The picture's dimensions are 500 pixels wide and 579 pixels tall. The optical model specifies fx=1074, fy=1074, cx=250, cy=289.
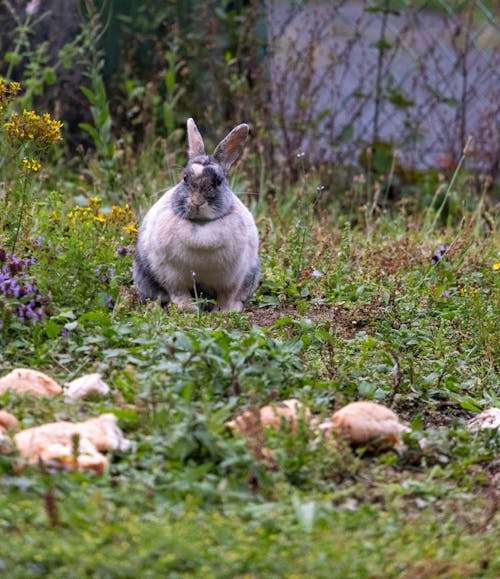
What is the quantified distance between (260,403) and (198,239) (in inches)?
53.0

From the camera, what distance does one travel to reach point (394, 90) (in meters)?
8.14

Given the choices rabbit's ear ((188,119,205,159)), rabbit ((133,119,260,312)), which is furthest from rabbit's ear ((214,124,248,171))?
rabbit's ear ((188,119,205,159))

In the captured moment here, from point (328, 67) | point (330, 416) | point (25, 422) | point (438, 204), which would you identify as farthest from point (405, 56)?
→ point (25, 422)

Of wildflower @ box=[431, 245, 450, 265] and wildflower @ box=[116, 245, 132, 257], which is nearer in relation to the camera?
wildflower @ box=[116, 245, 132, 257]

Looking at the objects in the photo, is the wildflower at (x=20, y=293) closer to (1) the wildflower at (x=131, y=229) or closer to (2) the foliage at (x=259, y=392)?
(2) the foliage at (x=259, y=392)

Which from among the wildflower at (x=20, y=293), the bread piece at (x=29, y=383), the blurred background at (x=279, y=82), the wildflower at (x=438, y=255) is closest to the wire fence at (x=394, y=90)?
the blurred background at (x=279, y=82)

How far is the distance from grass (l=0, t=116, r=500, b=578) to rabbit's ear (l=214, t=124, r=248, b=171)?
26.8 inches

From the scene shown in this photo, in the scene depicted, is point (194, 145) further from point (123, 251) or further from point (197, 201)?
point (123, 251)

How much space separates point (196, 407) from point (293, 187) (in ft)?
14.6

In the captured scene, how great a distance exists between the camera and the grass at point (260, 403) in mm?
2777

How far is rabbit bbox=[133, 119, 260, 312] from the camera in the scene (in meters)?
4.84

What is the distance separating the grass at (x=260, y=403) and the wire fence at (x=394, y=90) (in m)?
2.35

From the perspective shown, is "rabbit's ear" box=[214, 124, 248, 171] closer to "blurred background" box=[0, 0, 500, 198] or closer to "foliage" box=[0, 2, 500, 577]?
"foliage" box=[0, 2, 500, 577]

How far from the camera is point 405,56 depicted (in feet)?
27.8
